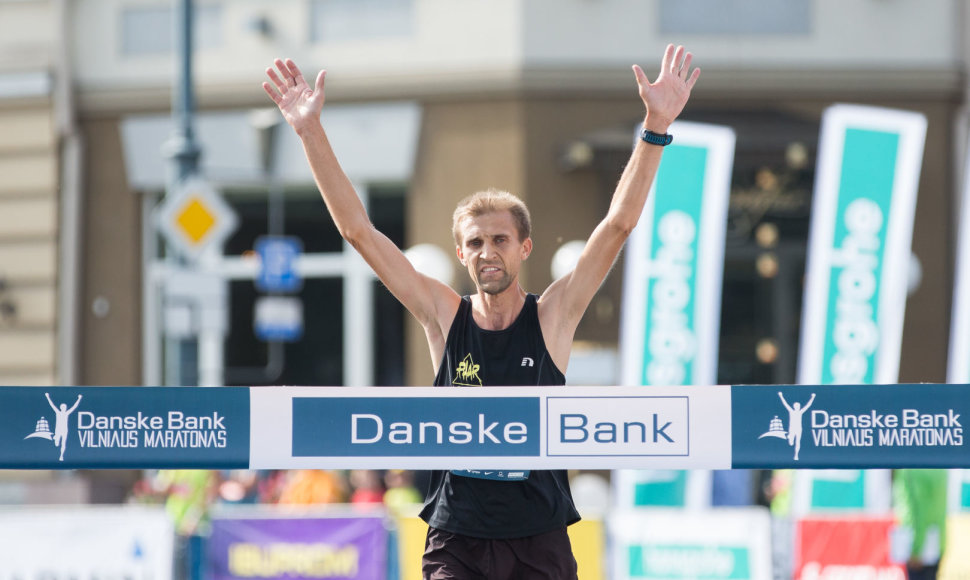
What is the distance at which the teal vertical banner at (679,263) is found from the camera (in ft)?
43.9

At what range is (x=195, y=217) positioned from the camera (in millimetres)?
11820

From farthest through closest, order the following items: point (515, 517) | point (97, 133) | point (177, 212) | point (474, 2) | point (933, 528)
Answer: point (97, 133) < point (474, 2) < point (177, 212) < point (933, 528) < point (515, 517)

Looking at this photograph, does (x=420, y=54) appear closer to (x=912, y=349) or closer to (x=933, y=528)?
(x=912, y=349)

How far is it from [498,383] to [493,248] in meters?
0.43

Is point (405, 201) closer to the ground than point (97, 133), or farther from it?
closer to the ground

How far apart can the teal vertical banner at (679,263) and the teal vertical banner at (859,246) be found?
101 cm

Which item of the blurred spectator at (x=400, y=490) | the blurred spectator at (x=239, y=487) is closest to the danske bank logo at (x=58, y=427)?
the blurred spectator at (x=400, y=490)

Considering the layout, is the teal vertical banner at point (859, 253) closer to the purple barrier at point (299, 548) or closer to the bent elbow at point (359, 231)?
the purple barrier at point (299, 548)

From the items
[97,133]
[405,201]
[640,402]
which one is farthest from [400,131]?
[640,402]

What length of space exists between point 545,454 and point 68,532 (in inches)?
260

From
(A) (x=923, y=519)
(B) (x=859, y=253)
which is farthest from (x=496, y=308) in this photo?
(B) (x=859, y=253)

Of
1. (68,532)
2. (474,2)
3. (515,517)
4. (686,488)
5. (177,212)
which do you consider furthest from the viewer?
(474,2)

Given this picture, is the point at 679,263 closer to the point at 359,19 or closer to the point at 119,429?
the point at 359,19

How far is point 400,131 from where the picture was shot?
16062 millimetres
